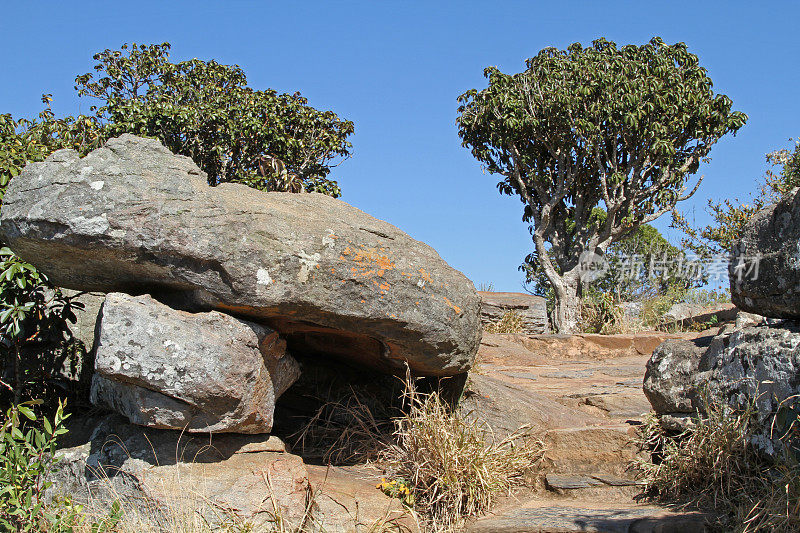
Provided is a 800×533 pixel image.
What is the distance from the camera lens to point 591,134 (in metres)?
15.9

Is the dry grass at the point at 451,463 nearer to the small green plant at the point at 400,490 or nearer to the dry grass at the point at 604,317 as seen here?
the small green plant at the point at 400,490

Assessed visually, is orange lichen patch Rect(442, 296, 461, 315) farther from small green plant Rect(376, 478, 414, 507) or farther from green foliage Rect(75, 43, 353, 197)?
green foliage Rect(75, 43, 353, 197)

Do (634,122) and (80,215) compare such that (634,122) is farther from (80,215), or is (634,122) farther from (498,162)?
(80,215)

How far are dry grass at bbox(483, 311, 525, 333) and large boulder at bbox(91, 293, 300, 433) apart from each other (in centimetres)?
794

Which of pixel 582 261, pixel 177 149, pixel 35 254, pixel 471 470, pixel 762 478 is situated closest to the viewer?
pixel 762 478

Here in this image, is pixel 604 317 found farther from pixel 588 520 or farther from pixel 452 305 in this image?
pixel 588 520

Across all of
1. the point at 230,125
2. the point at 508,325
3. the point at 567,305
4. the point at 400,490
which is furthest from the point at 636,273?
the point at 400,490

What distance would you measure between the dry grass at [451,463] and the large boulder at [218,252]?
1.89 ft

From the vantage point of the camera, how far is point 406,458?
5.75 m

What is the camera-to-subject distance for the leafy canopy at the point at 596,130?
15.7 meters

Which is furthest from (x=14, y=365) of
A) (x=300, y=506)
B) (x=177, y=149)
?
(x=177, y=149)

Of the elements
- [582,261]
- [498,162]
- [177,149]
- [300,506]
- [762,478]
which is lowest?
[300,506]

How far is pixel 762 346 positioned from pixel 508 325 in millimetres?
8023

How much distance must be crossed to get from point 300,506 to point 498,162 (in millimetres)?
13438
